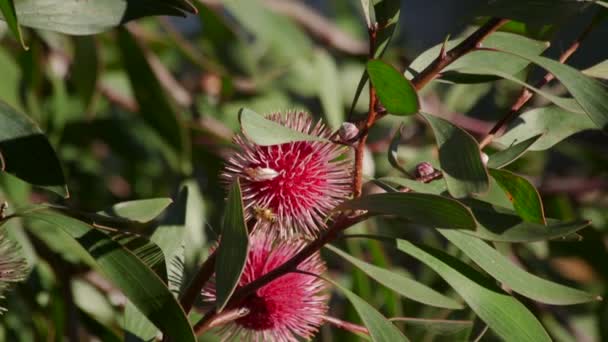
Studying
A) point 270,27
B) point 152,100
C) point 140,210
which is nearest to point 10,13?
point 140,210

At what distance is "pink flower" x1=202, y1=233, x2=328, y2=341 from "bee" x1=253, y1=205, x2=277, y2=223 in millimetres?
71

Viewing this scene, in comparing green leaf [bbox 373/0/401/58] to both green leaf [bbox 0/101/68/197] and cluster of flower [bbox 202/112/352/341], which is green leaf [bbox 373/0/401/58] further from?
green leaf [bbox 0/101/68/197]

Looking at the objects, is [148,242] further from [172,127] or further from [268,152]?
[172,127]

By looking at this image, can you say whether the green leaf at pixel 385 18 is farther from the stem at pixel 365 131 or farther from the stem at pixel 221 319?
the stem at pixel 221 319

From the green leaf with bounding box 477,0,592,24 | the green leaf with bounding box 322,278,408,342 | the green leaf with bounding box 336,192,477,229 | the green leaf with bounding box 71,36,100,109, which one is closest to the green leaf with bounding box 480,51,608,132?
the green leaf with bounding box 477,0,592,24

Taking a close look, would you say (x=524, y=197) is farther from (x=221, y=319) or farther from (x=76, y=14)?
(x=76, y=14)

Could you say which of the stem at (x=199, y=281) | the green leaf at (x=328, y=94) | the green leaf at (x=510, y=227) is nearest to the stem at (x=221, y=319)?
the stem at (x=199, y=281)

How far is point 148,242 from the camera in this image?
862 mm

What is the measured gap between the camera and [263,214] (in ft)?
2.75

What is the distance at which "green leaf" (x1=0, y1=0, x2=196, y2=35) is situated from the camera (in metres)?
0.90

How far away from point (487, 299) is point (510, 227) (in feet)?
0.34

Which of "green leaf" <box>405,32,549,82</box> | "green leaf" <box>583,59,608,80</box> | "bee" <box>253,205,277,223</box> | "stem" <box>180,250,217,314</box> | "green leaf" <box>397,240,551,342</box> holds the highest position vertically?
"green leaf" <box>583,59,608,80</box>

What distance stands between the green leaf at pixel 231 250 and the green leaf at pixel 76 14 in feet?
0.77

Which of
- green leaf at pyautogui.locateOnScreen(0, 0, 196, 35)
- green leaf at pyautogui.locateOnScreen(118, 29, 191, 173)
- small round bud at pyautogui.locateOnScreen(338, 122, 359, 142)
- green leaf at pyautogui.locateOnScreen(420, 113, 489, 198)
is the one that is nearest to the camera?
green leaf at pyautogui.locateOnScreen(420, 113, 489, 198)
